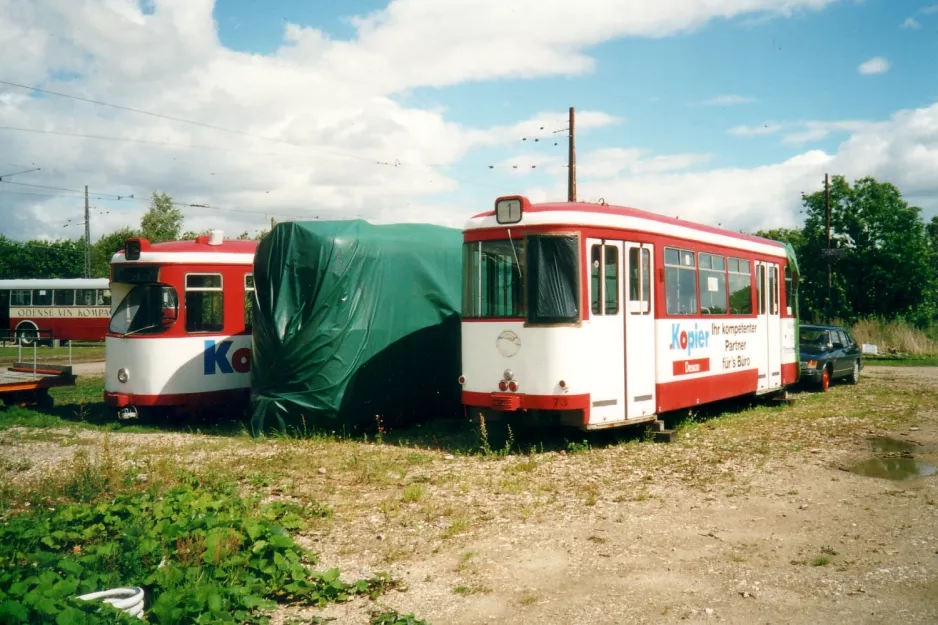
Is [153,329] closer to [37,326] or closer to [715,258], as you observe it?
[715,258]

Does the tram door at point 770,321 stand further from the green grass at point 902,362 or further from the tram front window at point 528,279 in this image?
the green grass at point 902,362

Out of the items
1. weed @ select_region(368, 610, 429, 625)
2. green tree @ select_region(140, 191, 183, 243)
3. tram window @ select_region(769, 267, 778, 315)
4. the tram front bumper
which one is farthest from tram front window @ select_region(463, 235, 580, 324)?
green tree @ select_region(140, 191, 183, 243)

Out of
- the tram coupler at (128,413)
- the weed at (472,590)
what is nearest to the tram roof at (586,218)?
the weed at (472,590)

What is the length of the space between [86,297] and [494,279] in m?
33.7

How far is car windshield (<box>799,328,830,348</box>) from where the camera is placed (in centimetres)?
1986

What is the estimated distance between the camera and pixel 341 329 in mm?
12297

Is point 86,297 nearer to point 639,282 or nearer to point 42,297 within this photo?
point 42,297

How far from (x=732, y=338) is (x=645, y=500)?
6651mm

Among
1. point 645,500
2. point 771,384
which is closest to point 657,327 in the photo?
point 645,500

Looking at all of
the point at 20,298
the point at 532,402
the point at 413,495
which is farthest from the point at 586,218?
the point at 20,298

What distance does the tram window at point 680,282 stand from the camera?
1192cm

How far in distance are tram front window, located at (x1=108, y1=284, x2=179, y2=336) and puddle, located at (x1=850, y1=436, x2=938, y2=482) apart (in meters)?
10.7

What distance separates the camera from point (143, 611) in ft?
16.4

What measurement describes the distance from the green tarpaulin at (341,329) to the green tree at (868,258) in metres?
30.0
